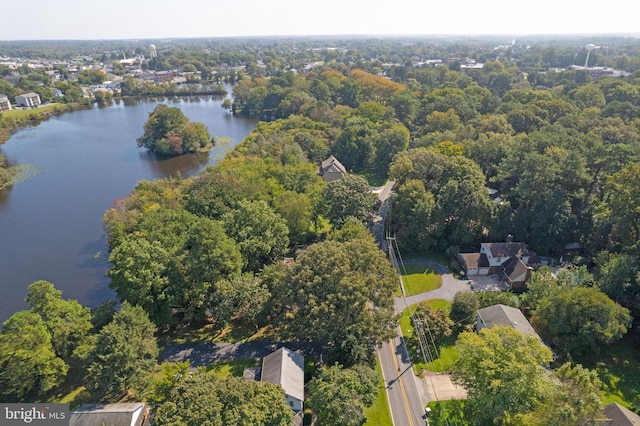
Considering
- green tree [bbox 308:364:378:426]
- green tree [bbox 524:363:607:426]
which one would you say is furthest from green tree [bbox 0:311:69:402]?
green tree [bbox 524:363:607:426]

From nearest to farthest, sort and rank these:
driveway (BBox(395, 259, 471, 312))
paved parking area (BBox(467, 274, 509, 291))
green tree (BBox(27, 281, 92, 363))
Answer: green tree (BBox(27, 281, 92, 363)) → driveway (BBox(395, 259, 471, 312)) → paved parking area (BBox(467, 274, 509, 291))

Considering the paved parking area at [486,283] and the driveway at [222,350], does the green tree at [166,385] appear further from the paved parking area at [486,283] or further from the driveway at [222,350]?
the paved parking area at [486,283]

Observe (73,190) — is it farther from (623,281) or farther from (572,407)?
(623,281)

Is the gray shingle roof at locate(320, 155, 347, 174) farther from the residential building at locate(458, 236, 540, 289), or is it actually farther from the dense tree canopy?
the dense tree canopy

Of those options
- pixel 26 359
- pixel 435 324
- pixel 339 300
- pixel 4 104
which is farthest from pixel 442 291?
pixel 4 104

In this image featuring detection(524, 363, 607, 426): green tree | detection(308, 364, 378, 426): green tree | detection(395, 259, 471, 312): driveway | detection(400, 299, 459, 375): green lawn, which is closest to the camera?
detection(524, 363, 607, 426): green tree

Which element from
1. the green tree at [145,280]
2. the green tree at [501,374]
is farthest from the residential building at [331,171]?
the green tree at [501,374]
